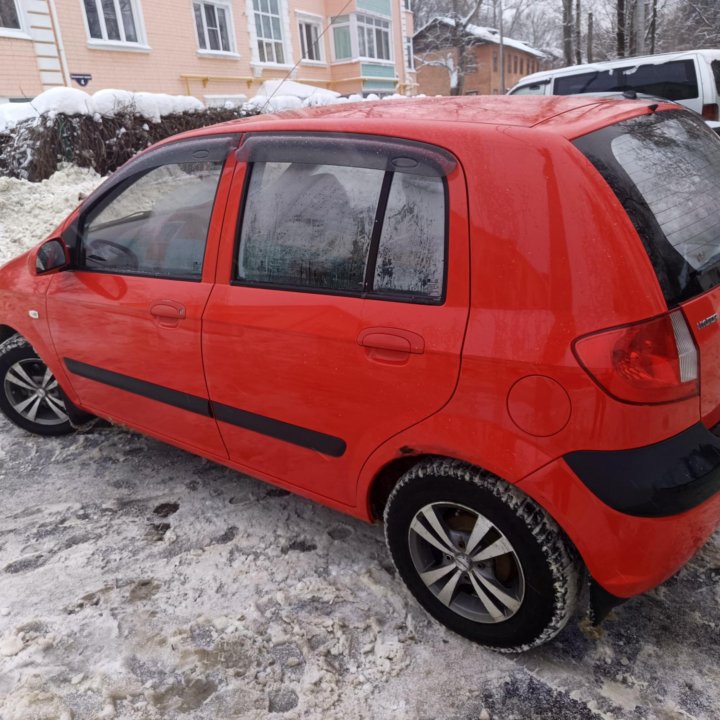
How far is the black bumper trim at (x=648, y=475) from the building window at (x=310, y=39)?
25.4 m

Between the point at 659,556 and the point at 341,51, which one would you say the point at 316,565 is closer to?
the point at 659,556

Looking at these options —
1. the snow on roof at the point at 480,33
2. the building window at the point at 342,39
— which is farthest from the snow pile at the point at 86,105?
the snow on roof at the point at 480,33

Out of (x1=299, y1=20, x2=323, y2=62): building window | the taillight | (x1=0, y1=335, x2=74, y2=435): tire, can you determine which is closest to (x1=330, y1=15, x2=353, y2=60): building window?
(x1=299, y1=20, x2=323, y2=62): building window

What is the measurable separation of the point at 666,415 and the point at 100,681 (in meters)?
2.05

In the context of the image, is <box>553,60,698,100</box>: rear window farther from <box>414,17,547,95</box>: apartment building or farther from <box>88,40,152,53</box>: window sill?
<box>414,17,547,95</box>: apartment building

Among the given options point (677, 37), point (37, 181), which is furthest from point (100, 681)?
point (677, 37)

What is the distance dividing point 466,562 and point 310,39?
26700mm

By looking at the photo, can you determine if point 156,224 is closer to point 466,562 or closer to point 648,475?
point 466,562

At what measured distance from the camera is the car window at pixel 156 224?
2.72 metres

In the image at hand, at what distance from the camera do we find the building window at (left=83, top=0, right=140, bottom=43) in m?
16.7

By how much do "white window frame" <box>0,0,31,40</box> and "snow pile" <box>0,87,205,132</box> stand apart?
7.12 meters

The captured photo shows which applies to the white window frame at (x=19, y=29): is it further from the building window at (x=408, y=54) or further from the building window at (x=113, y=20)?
the building window at (x=408, y=54)

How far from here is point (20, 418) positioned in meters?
3.92

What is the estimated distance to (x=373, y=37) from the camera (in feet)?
90.4
